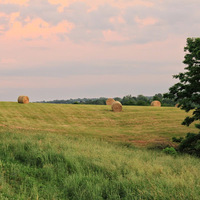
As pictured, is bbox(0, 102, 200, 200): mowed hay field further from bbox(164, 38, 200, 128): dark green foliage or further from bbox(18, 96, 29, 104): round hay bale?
bbox(18, 96, 29, 104): round hay bale

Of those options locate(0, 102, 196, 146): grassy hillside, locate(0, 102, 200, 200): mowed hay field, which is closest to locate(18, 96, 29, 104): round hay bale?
locate(0, 102, 196, 146): grassy hillside

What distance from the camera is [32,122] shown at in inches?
1252

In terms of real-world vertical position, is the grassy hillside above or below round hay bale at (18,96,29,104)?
below

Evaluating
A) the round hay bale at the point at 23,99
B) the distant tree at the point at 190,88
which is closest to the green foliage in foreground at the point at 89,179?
the distant tree at the point at 190,88

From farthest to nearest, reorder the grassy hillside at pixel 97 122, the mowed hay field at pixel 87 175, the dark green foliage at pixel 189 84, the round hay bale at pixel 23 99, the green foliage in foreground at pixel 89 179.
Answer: the round hay bale at pixel 23 99 → the grassy hillside at pixel 97 122 → the dark green foliage at pixel 189 84 → the mowed hay field at pixel 87 175 → the green foliage in foreground at pixel 89 179

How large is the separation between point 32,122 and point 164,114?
2182 centimetres

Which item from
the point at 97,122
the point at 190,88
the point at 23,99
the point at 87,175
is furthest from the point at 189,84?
the point at 23,99

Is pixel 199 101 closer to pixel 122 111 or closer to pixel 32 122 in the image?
pixel 32 122

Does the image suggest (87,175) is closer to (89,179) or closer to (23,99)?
(89,179)

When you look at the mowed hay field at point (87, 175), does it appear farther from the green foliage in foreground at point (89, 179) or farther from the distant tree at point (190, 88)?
the distant tree at point (190, 88)

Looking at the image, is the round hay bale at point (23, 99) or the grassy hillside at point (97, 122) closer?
the grassy hillside at point (97, 122)

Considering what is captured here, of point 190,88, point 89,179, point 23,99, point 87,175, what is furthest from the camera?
point 23,99

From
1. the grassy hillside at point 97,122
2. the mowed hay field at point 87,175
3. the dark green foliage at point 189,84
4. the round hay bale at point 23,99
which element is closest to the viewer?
the mowed hay field at point 87,175

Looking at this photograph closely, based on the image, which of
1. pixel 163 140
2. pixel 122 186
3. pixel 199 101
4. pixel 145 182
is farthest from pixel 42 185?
pixel 163 140
